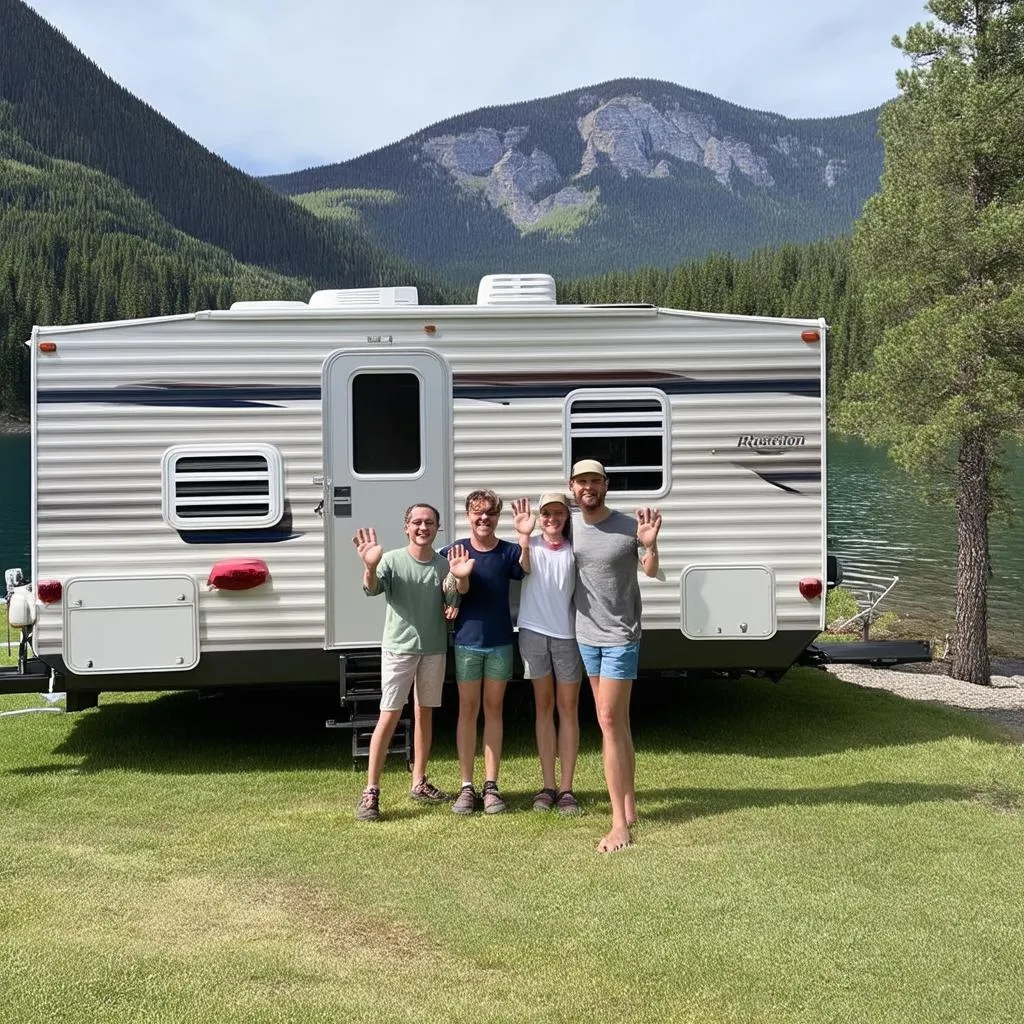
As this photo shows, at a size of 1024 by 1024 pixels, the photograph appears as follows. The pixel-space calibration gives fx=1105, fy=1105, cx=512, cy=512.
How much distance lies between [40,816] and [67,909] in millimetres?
1506

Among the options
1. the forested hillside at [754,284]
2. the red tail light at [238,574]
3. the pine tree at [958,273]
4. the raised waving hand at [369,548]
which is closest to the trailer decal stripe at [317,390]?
the red tail light at [238,574]

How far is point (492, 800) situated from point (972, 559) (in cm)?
762

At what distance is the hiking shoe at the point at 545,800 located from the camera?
6.03 m

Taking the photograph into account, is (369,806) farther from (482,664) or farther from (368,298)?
(368,298)

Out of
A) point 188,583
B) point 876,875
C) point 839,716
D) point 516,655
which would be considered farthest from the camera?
point 839,716

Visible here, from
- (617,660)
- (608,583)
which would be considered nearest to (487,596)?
(608,583)

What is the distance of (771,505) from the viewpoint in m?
7.31

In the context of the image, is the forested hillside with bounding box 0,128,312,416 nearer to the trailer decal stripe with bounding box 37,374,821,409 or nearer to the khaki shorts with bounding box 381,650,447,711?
the trailer decal stripe with bounding box 37,374,821,409

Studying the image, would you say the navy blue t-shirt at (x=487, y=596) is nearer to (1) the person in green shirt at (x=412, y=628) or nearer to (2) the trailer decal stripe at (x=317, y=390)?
(1) the person in green shirt at (x=412, y=628)

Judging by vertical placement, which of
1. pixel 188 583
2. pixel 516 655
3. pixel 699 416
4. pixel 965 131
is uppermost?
pixel 965 131

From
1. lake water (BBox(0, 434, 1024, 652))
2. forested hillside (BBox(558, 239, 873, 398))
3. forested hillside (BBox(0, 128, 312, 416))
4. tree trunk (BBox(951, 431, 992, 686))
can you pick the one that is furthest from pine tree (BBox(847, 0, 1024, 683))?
forested hillside (BBox(558, 239, 873, 398))

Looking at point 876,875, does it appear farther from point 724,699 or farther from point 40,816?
point 40,816

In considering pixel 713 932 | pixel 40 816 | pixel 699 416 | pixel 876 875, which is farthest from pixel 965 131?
pixel 40 816

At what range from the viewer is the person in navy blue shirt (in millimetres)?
5895
